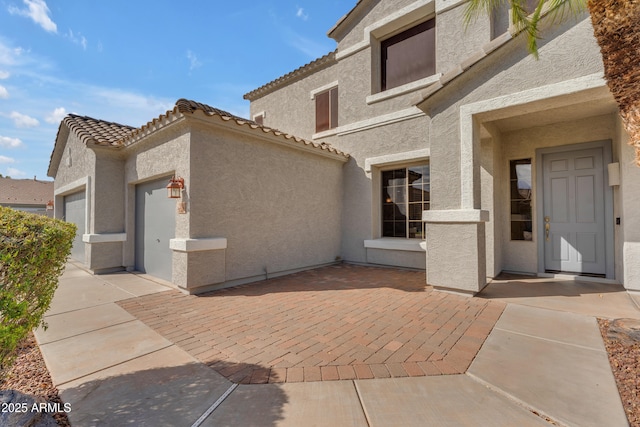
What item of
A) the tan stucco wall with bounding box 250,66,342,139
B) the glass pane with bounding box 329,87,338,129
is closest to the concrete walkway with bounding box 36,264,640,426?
the glass pane with bounding box 329,87,338,129

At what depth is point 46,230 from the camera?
2.49m

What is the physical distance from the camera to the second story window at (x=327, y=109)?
1107 centimetres

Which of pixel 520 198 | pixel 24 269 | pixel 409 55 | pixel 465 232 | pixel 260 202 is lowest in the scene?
pixel 24 269

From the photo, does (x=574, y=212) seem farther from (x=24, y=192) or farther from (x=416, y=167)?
(x=24, y=192)

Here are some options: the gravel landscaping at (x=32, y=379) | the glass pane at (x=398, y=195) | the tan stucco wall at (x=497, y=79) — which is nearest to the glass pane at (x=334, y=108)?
the glass pane at (x=398, y=195)

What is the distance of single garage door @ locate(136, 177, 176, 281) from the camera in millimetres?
7234

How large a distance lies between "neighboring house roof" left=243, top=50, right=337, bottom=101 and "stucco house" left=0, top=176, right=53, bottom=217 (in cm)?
2409

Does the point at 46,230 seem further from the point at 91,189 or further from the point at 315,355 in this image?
the point at 91,189

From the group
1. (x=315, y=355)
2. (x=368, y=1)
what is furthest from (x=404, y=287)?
(x=368, y=1)

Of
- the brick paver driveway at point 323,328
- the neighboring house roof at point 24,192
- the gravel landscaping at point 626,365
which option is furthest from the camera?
the neighboring house roof at point 24,192

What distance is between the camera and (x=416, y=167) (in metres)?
8.73

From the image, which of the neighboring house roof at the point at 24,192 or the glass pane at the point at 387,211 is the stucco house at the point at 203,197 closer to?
the glass pane at the point at 387,211

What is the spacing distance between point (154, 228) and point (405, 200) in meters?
7.56

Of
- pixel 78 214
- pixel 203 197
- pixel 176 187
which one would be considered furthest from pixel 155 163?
pixel 78 214
